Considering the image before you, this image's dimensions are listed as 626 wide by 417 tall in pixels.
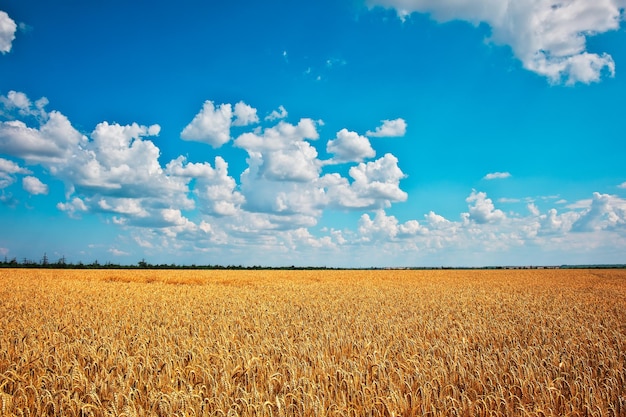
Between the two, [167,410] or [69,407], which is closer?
[167,410]

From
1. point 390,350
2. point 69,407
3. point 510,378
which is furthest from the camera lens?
point 390,350

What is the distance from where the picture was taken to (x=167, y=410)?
459cm

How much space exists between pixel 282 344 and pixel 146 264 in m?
95.9

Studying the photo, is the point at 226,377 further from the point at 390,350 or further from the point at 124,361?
the point at 390,350

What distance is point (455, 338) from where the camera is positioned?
9078mm

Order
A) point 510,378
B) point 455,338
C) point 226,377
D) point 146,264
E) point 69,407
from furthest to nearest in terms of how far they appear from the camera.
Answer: point 146,264 → point 455,338 → point 510,378 → point 226,377 → point 69,407

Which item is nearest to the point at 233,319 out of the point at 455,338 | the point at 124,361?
the point at 124,361

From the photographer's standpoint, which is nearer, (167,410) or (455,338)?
(167,410)

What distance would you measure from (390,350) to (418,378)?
7.45 feet

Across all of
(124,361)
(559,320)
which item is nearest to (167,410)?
(124,361)

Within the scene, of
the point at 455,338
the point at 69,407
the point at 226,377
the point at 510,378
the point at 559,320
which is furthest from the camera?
the point at 559,320

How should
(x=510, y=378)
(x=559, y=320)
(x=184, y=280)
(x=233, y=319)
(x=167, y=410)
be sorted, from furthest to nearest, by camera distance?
(x=184, y=280), (x=559, y=320), (x=233, y=319), (x=510, y=378), (x=167, y=410)

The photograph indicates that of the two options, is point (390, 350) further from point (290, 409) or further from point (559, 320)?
point (559, 320)

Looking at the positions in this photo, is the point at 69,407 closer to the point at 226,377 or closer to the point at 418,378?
the point at 226,377
